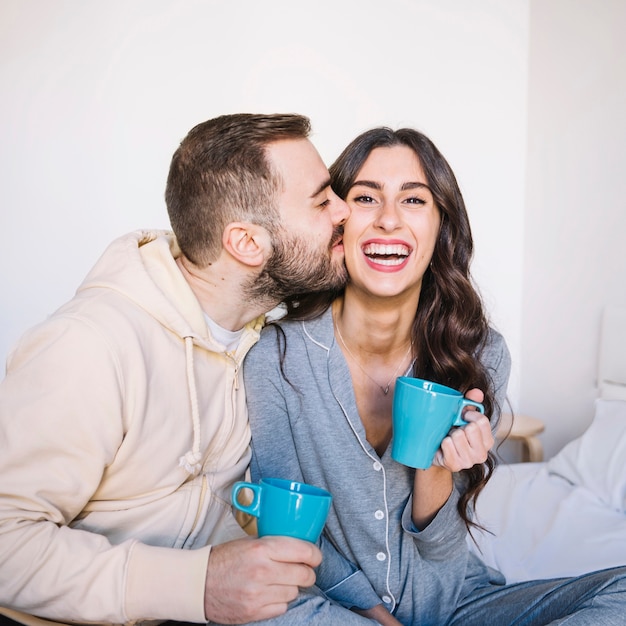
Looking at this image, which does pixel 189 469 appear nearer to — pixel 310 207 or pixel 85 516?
pixel 85 516

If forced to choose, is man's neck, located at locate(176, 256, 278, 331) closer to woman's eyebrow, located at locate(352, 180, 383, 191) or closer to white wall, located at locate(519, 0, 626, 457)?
woman's eyebrow, located at locate(352, 180, 383, 191)

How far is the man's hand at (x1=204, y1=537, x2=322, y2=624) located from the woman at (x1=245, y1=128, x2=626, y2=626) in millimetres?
357

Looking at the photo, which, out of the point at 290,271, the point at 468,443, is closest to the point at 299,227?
the point at 290,271

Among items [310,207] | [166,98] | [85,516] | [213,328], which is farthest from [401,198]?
[166,98]

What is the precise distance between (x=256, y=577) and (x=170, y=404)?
372 millimetres

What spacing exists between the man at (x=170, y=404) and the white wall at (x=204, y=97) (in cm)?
142

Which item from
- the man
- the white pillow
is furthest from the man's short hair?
the white pillow

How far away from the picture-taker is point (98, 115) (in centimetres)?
274

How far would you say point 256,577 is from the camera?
0.99 meters

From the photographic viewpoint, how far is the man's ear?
1382 mm

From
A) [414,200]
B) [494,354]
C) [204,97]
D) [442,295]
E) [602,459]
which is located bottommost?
[602,459]

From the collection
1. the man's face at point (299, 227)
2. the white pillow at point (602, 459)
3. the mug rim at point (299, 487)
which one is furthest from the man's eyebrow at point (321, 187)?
the white pillow at point (602, 459)

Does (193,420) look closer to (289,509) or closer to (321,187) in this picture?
(289,509)

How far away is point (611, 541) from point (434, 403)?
1.02 m
